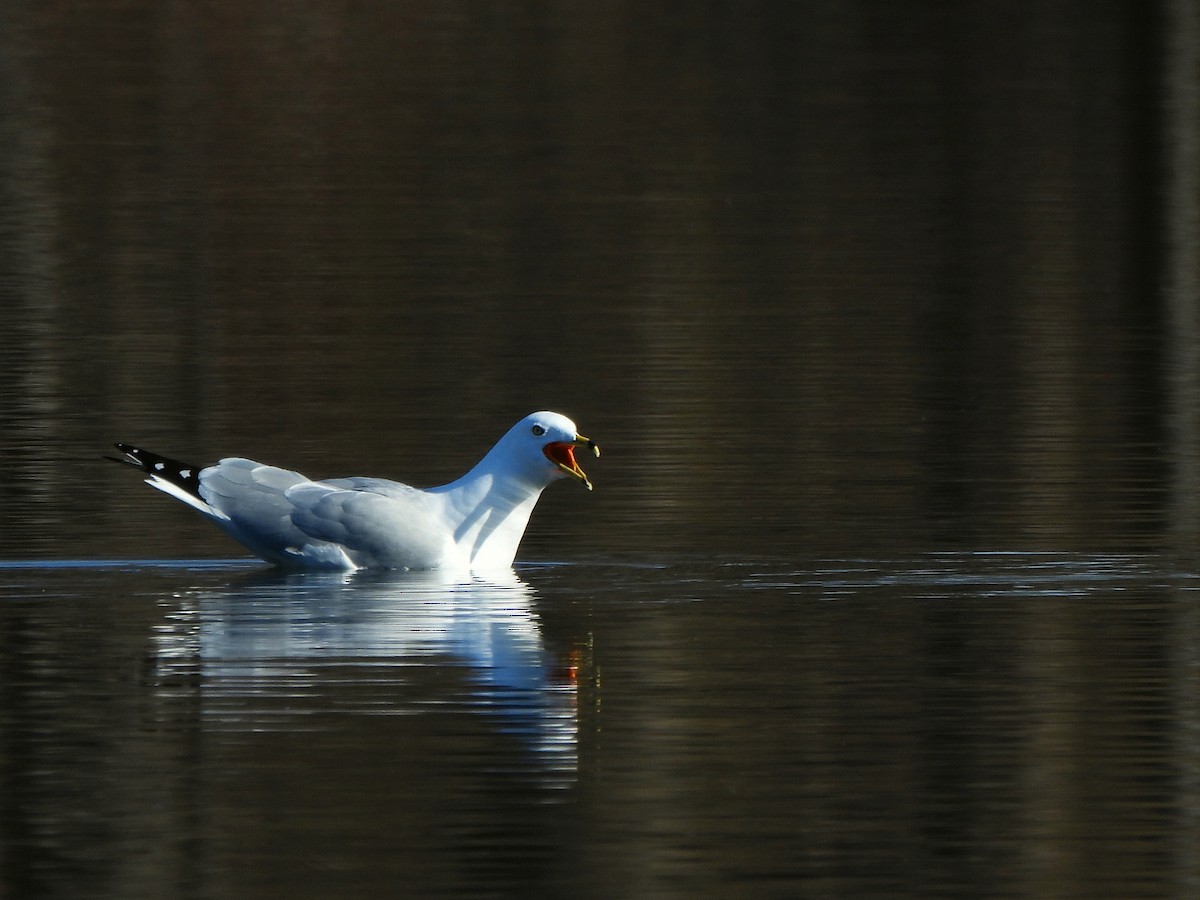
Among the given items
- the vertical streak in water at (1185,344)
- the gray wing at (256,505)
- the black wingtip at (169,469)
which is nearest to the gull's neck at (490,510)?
the gray wing at (256,505)

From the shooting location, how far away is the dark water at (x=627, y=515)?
9.03 meters

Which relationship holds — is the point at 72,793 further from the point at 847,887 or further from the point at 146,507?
the point at 146,507

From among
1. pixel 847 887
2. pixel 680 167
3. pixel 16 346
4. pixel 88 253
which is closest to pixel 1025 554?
pixel 847 887

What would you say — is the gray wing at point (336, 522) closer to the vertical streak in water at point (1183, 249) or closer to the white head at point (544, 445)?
the white head at point (544, 445)

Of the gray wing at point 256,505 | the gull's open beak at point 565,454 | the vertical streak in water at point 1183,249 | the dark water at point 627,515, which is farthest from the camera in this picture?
the vertical streak in water at point 1183,249

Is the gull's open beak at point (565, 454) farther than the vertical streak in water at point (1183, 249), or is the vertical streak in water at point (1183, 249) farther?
the vertical streak in water at point (1183, 249)

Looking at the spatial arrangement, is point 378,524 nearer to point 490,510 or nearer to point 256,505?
point 490,510

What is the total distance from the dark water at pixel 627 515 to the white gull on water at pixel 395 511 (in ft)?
0.89

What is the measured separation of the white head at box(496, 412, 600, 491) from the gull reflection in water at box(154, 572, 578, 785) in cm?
65

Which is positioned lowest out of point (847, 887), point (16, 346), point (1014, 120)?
point (847, 887)

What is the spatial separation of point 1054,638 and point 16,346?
1118cm

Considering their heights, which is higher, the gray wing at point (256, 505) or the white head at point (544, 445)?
the white head at point (544, 445)

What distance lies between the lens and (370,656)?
11398mm

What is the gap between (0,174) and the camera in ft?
112
